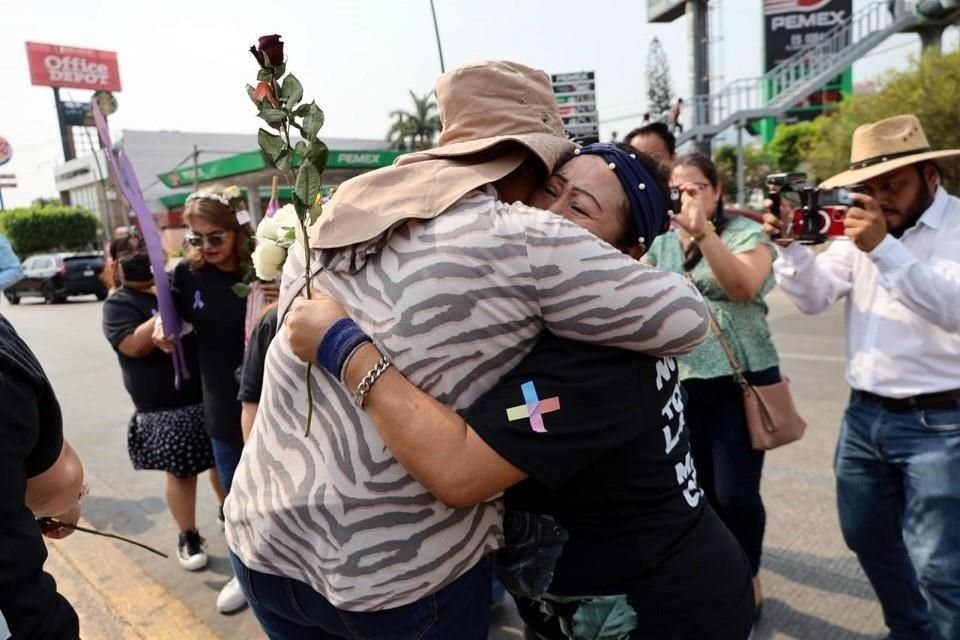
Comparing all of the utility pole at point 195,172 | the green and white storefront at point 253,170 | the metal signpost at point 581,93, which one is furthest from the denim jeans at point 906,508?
the green and white storefront at point 253,170

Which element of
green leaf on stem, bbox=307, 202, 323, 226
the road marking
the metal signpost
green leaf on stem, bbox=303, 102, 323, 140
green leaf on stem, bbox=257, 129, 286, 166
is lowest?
the road marking

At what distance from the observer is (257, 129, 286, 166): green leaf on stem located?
112 cm

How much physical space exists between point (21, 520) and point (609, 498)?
1036mm

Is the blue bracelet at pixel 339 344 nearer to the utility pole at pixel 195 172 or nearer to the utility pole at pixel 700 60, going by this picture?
the utility pole at pixel 195 172

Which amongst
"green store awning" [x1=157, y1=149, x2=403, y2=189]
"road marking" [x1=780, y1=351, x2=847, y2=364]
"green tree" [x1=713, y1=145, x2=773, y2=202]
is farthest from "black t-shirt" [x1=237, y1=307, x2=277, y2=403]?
"green tree" [x1=713, y1=145, x2=773, y2=202]

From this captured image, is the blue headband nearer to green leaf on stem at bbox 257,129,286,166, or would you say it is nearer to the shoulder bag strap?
green leaf on stem at bbox 257,129,286,166

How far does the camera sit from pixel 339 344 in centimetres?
111

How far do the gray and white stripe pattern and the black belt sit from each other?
137 cm

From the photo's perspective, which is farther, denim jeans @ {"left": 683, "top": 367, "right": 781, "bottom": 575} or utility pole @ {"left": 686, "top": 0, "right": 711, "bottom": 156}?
utility pole @ {"left": 686, "top": 0, "right": 711, "bottom": 156}

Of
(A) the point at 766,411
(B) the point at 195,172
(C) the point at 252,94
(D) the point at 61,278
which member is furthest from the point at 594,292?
(D) the point at 61,278

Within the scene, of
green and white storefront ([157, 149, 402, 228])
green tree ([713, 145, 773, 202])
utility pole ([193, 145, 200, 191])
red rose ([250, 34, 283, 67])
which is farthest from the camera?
green tree ([713, 145, 773, 202])

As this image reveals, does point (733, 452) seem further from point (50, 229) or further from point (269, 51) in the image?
point (50, 229)

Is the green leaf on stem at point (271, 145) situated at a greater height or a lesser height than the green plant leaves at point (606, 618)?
greater

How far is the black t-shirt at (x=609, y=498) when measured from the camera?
110cm
